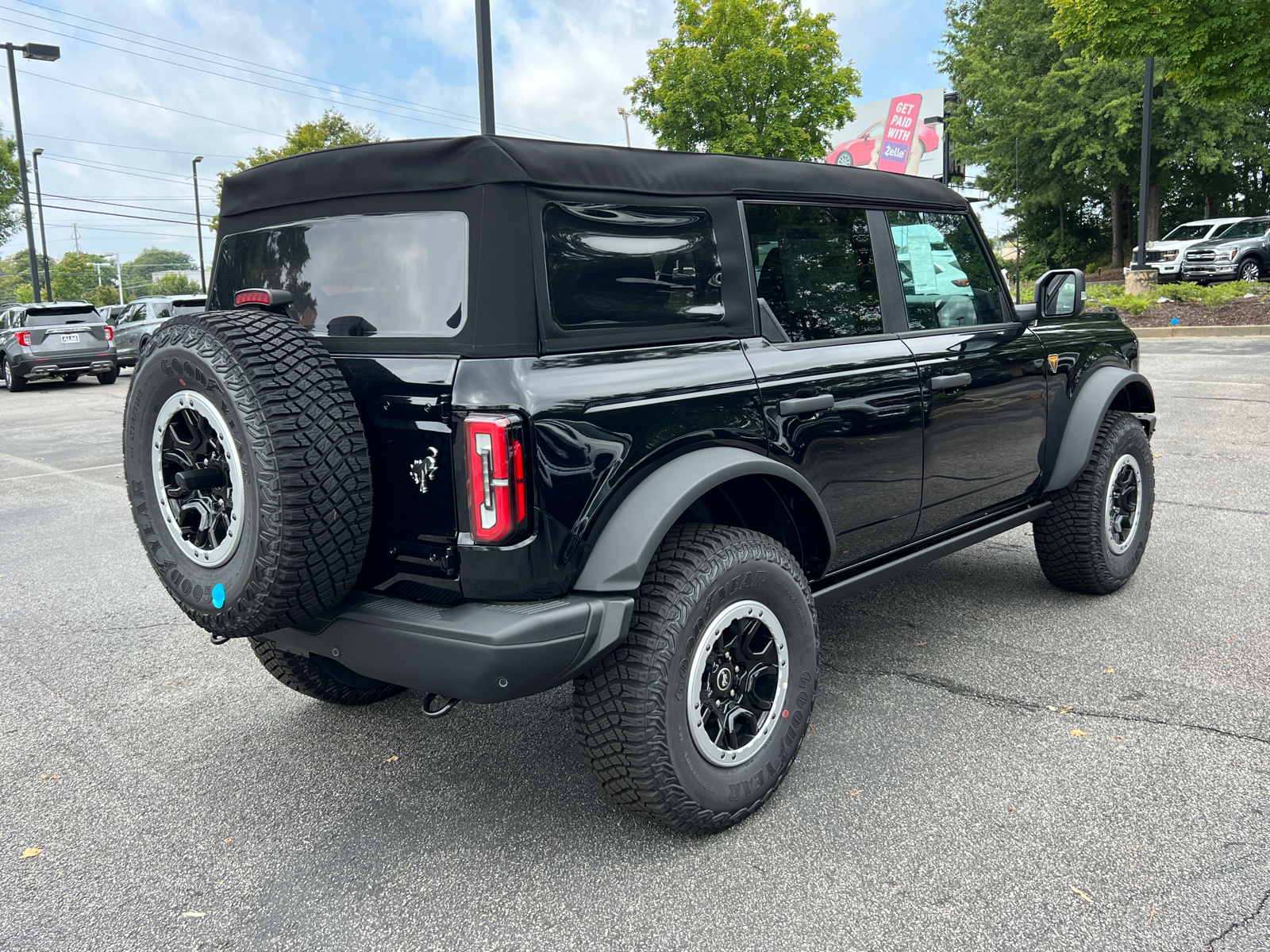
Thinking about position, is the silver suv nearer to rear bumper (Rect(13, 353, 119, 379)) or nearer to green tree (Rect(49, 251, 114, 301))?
rear bumper (Rect(13, 353, 119, 379))

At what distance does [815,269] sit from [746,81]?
32.4 metres

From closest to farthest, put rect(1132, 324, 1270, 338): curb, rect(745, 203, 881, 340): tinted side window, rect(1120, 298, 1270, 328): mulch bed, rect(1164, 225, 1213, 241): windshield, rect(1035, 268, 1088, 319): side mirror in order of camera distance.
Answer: rect(745, 203, 881, 340): tinted side window
rect(1035, 268, 1088, 319): side mirror
rect(1132, 324, 1270, 338): curb
rect(1120, 298, 1270, 328): mulch bed
rect(1164, 225, 1213, 241): windshield

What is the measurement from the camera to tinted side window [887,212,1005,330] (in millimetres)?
3785

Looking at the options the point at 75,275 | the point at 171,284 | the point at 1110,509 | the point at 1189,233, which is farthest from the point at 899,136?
the point at 171,284

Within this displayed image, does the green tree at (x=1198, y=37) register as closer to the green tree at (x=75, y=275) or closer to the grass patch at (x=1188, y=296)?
the grass patch at (x=1188, y=296)

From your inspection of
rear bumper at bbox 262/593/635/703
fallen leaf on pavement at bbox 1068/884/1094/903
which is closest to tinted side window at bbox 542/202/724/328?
rear bumper at bbox 262/593/635/703

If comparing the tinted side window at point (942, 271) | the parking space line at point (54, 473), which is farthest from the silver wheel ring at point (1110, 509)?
the parking space line at point (54, 473)

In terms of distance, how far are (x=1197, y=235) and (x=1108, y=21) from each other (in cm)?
1371

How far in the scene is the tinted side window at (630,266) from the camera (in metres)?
2.64

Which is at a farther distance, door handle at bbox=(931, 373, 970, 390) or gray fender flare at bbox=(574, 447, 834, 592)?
door handle at bbox=(931, 373, 970, 390)

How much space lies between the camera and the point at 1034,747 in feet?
10.5

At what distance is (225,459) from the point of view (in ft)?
8.23

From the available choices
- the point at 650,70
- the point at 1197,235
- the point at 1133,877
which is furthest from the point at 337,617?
the point at 650,70

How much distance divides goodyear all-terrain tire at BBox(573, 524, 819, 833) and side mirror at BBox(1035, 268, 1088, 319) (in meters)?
2.05
